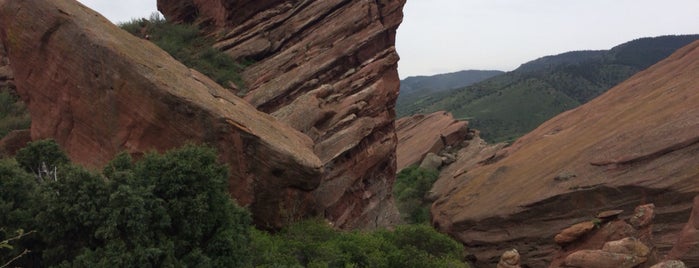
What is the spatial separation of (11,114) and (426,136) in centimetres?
4187

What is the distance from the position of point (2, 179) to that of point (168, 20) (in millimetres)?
24149

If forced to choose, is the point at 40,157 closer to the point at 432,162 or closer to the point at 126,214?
the point at 126,214

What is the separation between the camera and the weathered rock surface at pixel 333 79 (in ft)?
73.6

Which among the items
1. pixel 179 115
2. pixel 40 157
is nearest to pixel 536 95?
pixel 179 115

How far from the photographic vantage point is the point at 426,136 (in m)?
56.5

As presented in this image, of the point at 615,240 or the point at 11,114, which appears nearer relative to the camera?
the point at 615,240

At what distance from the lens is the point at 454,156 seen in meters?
50.7

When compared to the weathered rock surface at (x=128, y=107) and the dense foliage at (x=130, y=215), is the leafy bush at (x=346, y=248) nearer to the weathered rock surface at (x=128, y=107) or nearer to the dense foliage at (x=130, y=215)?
the weathered rock surface at (x=128, y=107)

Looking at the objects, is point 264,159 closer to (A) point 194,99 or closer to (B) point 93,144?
(A) point 194,99

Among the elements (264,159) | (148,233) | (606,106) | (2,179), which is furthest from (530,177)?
(2,179)

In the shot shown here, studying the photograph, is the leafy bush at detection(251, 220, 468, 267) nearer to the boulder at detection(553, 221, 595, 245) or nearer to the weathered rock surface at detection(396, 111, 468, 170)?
the boulder at detection(553, 221, 595, 245)

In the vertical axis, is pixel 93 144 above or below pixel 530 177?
above

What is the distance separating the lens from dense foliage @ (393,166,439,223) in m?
36.0

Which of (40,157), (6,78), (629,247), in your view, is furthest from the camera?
(6,78)
